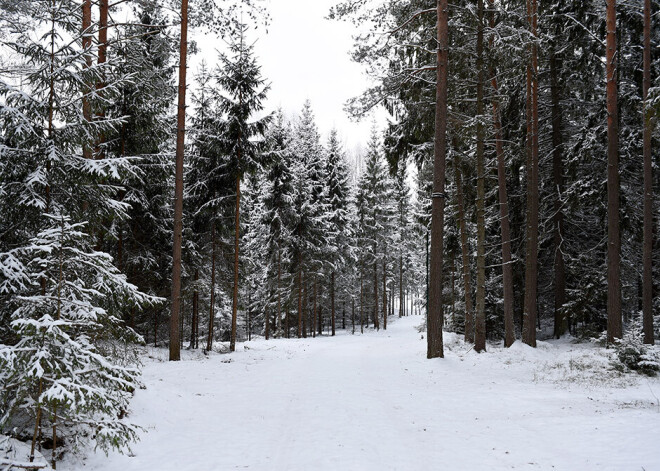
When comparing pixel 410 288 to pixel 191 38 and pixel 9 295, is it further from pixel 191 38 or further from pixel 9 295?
pixel 9 295

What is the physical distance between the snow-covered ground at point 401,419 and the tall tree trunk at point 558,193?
6.13 metres

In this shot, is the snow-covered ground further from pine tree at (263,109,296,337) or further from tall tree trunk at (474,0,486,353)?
pine tree at (263,109,296,337)

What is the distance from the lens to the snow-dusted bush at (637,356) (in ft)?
28.0

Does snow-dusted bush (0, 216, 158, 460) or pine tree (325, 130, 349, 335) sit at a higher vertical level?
pine tree (325, 130, 349, 335)

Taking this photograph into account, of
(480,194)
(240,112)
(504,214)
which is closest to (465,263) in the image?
(504,214)

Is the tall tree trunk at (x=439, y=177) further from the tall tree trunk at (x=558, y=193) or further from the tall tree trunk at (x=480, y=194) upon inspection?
the tall tree trunk at (x=558, y=193)

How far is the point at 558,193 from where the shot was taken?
53.4 ft

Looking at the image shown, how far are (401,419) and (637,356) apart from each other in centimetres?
653

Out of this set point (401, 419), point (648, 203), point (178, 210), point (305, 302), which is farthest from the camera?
point (305, 302)

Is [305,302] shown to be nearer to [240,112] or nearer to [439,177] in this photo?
[240,112]

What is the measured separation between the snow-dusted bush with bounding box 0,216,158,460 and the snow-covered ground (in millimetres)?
873

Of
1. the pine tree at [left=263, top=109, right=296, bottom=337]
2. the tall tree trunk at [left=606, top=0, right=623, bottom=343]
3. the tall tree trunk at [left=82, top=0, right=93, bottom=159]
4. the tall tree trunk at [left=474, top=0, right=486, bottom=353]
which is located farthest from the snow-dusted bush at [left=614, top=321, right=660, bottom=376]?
the pine tree at [left=263, top=109, right=296, bottom=337]

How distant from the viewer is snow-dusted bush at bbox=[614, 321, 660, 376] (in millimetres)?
8539

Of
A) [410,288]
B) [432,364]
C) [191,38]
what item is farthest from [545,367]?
[410,288]
